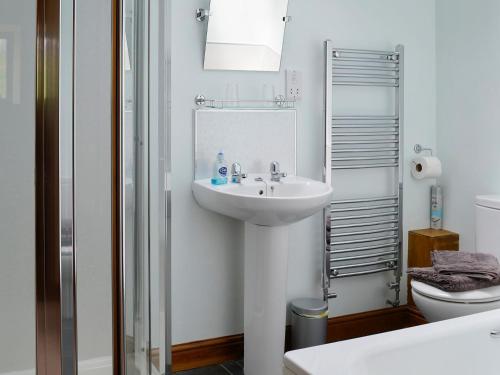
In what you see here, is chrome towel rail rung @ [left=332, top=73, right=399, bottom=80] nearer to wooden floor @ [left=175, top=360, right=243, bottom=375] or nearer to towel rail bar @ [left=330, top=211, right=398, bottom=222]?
towel rail bar @ [left=330, top=211, right=398, bottom=222]

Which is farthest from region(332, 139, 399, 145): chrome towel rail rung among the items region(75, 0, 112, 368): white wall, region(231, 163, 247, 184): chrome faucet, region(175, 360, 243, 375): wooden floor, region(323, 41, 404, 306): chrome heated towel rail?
region(75, 0, 112, 368): white wall

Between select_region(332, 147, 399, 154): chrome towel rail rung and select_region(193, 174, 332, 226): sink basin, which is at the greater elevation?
select_region(332, 147, 399, 154): chrome towel rail rung

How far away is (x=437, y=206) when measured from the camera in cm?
324

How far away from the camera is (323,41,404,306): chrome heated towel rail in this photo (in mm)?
2953

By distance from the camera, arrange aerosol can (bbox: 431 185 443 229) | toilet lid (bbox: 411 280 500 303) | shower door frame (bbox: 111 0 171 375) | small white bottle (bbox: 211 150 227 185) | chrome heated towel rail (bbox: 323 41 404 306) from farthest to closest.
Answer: aerosol can (bbox: 431 185 443 229) < chrome heated towel rail (bbox: 323 41 404 306) < small white bottle (bbox: 211 150 227 185) < toilet lid (bbox: 411 280 500 303) < shower door frame (bbox: 111 0 171 375)

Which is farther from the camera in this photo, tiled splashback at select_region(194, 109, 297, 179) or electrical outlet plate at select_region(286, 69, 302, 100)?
electrical outlet plate at select_region(286, 69, 302, 100)

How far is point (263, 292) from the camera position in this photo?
2480mm

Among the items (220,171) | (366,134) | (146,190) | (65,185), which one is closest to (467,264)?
(366,134)

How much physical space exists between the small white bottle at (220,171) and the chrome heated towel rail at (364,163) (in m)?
0.59

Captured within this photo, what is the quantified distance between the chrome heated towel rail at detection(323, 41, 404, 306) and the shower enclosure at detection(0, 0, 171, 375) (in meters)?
1.90

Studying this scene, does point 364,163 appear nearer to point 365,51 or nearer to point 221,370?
point 365,51
